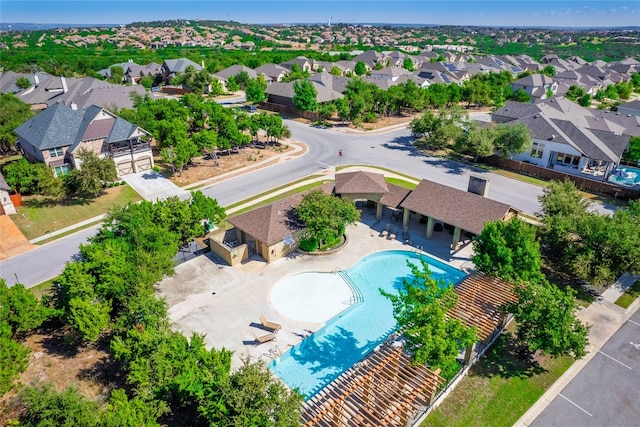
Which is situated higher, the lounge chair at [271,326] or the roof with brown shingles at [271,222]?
the roof with brown shingles at [271,222]

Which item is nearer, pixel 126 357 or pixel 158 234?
pixel 126 357

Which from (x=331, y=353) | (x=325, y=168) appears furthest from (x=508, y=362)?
(x=325, y=168)

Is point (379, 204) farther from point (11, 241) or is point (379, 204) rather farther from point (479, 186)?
point (11, 241)

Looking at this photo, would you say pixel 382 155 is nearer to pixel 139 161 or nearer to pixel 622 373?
pixel 139 161

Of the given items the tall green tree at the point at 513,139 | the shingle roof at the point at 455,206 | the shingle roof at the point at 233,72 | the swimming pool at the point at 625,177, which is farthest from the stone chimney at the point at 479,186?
the shingle roof at the point at 233,72

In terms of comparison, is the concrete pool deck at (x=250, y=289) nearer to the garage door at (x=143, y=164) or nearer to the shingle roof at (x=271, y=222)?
the shingle roof at (x=271, y=222)

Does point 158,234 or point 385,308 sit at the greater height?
point 158,234

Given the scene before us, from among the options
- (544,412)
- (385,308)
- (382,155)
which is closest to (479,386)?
(544,412)

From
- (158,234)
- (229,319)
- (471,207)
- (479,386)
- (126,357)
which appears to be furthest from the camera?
(471,207)
